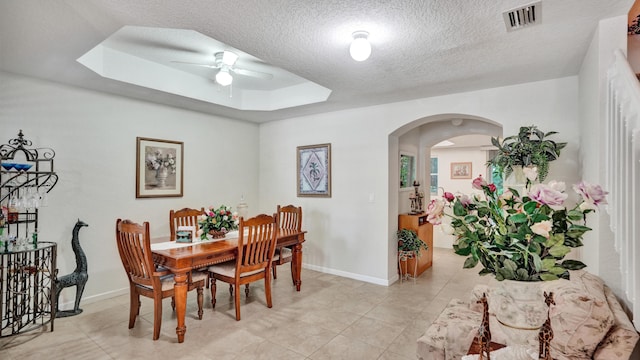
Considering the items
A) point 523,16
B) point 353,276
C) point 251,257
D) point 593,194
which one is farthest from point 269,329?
point 523,16

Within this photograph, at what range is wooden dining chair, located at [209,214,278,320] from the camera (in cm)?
298

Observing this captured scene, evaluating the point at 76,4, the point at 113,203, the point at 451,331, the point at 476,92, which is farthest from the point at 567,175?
the point at 113,203

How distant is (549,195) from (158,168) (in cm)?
425

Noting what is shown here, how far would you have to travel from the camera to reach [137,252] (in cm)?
257

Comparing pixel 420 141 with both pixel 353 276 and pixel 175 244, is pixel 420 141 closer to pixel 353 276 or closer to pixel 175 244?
pixel 353 276

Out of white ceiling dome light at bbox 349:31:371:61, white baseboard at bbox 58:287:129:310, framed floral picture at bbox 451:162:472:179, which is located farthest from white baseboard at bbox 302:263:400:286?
framed floral picture at bbox 451:162:472:179

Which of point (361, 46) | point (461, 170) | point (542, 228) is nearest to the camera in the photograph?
point (542, 228)

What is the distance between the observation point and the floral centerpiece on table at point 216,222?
11.0 feet

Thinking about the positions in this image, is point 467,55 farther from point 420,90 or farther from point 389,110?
point 389,110

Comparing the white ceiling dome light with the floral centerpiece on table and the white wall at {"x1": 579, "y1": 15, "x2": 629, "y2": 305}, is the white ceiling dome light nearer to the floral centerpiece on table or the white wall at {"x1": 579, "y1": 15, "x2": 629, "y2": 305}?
the white wall at {"x1": 579, "y1": 15, "x2": 629, "y2": 305}

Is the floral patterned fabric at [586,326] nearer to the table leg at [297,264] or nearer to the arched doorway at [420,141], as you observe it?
the arched doorway at [420,141]

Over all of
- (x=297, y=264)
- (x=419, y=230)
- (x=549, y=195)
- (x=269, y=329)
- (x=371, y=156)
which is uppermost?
(x=371, y=156)

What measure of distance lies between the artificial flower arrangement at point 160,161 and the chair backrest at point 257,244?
6.02 feet

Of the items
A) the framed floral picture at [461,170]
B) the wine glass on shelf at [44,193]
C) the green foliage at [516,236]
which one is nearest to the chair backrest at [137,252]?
the wine glass on shelf at [44,193]
